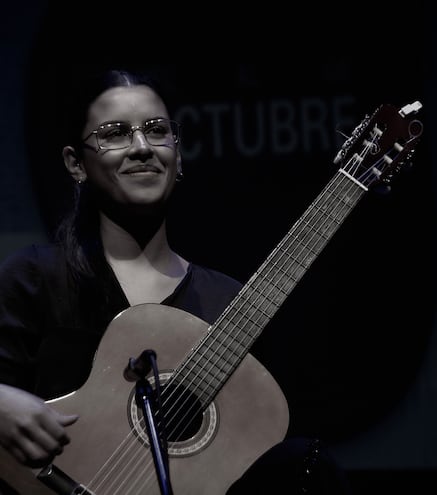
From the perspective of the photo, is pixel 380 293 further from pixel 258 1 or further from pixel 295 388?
pixel 258 1

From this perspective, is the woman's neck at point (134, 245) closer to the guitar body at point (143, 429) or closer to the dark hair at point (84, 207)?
the dark hair at point (84, 207)

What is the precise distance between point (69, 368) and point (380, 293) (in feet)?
4.79

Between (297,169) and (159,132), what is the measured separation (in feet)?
3.67

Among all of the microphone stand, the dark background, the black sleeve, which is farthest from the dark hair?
the dark background

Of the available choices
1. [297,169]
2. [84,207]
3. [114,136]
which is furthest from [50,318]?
[297,169]

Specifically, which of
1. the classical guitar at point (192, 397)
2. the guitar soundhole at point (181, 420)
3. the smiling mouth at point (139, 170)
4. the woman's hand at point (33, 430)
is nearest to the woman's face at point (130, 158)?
the smiling mouth at point (139, 170)

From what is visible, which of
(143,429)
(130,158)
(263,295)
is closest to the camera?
(143,429)

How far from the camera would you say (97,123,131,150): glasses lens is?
6.33ft

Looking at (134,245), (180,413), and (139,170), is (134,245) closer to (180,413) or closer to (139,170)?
(139,170)

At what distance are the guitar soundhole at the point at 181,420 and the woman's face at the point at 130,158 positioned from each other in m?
0.46

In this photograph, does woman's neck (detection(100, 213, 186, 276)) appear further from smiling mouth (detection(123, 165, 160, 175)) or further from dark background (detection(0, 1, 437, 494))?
dark background (detection(0, 1, 437, 494))

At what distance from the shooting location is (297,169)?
3.01 m

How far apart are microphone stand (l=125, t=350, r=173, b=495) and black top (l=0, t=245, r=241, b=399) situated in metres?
0.24

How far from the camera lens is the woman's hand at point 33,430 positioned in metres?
1.55
